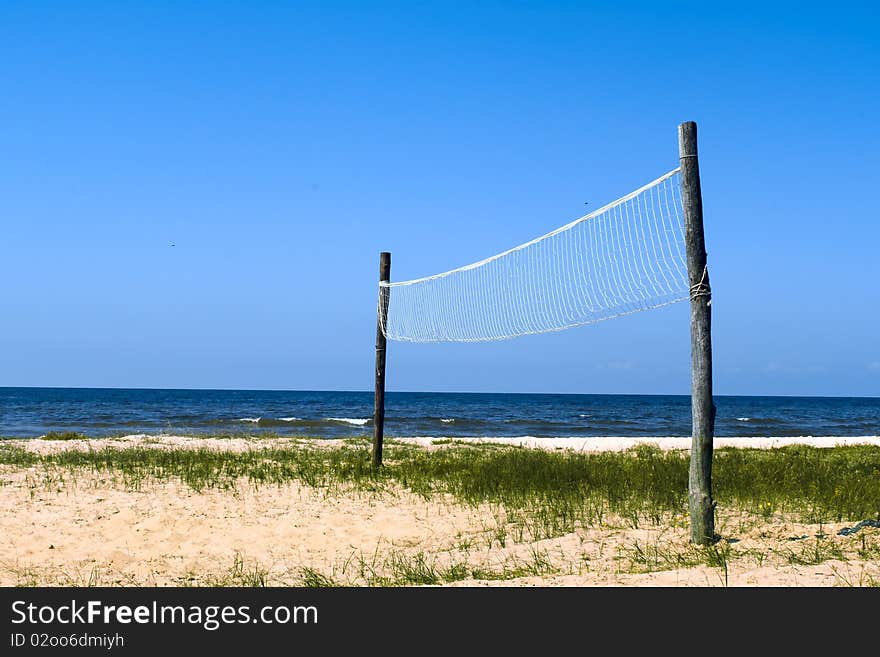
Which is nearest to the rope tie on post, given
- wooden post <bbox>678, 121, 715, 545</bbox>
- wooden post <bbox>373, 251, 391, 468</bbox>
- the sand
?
wooden post <bbox>678, 121, 715, 545</bbox>

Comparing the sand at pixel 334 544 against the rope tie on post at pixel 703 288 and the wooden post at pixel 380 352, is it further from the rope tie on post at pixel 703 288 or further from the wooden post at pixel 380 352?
the wooden post at pixel 380 352

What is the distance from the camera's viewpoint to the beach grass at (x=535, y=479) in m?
7.03

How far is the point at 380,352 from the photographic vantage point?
1149 cm

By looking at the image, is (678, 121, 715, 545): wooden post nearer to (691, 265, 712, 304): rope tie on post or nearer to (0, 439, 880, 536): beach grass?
(691, 265, 712, 304): rope tie on post

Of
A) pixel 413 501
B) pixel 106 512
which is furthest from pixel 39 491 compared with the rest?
pixel 413 501

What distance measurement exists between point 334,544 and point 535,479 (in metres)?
3.03

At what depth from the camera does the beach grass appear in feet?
23.1

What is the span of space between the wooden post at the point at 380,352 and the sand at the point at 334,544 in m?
2.44

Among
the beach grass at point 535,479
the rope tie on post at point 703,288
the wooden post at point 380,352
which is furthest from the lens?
the wooden post at point 380,352

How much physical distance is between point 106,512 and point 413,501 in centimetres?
297

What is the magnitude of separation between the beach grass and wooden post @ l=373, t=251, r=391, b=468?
14.1 inches

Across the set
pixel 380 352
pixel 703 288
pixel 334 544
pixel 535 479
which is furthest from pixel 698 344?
pixel 380 352

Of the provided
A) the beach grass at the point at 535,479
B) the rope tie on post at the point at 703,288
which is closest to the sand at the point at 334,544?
the beach grass at the point at 535,479

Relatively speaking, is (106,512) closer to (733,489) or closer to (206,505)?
(206,505)
